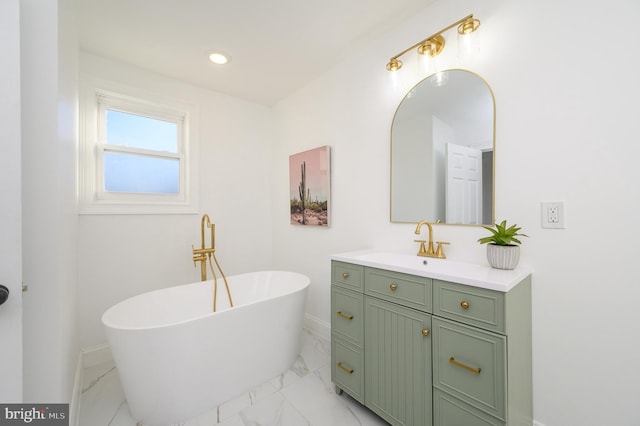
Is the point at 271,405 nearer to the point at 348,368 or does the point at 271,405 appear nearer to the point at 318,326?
the point at 348,368

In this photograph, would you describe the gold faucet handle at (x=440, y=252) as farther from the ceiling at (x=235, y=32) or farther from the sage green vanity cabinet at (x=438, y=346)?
the ceiling at (x=235, y=32)

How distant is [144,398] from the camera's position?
4.55 feet

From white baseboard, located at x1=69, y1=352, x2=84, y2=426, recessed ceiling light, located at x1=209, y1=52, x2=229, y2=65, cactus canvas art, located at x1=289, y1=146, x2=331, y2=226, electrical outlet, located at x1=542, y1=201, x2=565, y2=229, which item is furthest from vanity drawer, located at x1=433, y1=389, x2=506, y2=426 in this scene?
recessed ceiling light, located at x1=209, y1=52, x2=229, y2=65

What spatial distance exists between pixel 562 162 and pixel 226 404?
2.29 meters

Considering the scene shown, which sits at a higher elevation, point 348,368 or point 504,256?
point 504,256

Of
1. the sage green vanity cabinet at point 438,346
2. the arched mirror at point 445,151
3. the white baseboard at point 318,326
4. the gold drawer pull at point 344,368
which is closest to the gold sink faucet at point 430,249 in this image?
the arched mirror at point 445,151

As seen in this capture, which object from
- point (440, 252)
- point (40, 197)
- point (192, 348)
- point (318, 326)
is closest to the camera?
point (40, 197)

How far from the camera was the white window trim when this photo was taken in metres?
2.02

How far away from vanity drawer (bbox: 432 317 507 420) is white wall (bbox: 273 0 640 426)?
18.0 inches

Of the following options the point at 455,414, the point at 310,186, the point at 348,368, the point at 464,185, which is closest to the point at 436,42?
the point at 464,185

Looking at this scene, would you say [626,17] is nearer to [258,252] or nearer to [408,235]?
[408,235]

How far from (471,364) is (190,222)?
250 centimetres

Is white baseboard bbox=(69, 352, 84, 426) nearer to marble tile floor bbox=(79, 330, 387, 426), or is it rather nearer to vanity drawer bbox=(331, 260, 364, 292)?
marble tile floor bbox=(79, 330, 387, 426)

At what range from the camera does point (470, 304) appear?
1077 millimetres
